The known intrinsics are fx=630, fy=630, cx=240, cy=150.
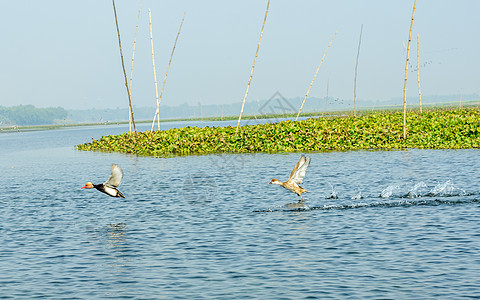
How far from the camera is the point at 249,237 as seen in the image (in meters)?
15.3

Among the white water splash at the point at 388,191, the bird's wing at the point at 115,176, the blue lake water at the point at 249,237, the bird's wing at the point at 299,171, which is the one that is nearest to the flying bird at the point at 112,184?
the bird's wing at the point at 115,176

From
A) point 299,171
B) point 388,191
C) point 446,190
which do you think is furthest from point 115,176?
point 446,190

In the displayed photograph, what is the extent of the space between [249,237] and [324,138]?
26.0m

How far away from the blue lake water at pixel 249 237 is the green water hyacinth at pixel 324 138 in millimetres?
10850

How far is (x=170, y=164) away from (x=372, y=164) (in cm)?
1144

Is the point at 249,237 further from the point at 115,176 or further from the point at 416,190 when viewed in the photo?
the point at 416,190

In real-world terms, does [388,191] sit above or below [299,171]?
below

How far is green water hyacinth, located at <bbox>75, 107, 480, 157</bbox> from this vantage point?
3984 cm

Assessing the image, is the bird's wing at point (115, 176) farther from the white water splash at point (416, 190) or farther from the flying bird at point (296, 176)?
the white water splash at point (416, 190)

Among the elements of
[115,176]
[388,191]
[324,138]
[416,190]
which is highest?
[115,176]

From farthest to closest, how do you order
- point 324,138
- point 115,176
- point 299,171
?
point 324,138 → point 299,171 → point 115,176

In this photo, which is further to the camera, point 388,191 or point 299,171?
point 388,191

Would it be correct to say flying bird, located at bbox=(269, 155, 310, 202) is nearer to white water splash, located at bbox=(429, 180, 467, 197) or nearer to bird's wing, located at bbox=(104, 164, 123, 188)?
bird's wing, located at bbox=(104, 164, 123, 188)

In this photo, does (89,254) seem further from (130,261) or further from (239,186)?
(239,186)
